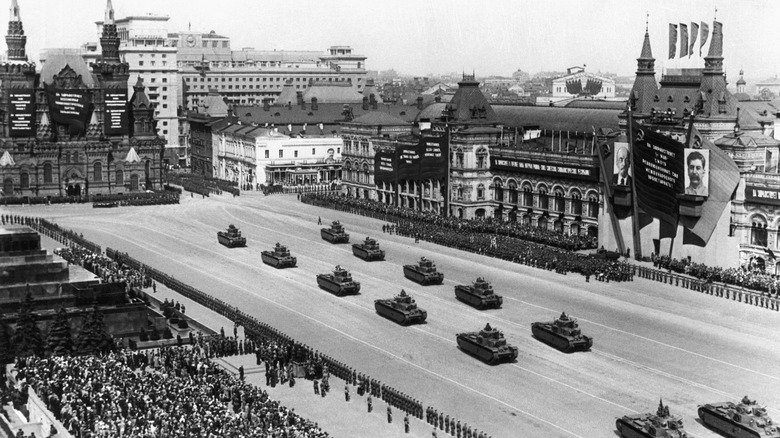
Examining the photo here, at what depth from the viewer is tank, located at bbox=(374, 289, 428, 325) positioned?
60.2m

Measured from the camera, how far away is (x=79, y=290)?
60.5 m

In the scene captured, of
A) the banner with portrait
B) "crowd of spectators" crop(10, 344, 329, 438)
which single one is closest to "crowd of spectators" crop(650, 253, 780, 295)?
the banner with portrait

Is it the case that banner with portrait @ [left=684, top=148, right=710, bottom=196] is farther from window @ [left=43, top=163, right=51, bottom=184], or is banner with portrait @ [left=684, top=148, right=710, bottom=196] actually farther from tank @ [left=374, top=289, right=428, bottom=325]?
window @ [left=43, top=163, right=51, bottom=184]

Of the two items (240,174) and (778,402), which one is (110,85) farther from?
(778,402)

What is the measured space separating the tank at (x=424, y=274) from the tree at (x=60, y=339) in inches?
1065

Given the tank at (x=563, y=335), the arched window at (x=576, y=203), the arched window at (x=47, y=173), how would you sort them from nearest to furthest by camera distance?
the tank at (x=563, y=335)
the arched window at (x=576, y=203)
the arched window at (x=47, y=173)

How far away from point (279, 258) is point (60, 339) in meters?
29.0

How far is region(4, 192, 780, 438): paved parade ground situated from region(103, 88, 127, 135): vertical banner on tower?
36.1 m

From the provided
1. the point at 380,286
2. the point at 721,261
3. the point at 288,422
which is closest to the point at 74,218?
the point at 380,286

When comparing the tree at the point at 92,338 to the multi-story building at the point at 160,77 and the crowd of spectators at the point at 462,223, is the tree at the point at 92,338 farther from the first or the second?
the multi-story building at the point at 160,77

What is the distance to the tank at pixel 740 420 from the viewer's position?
131 ft

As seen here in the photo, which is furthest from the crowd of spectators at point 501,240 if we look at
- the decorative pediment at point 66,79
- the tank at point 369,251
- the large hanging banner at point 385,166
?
the decorative pediment at point 66,79

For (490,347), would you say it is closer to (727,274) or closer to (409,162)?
(727,274)

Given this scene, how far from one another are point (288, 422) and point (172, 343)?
1783 cm
